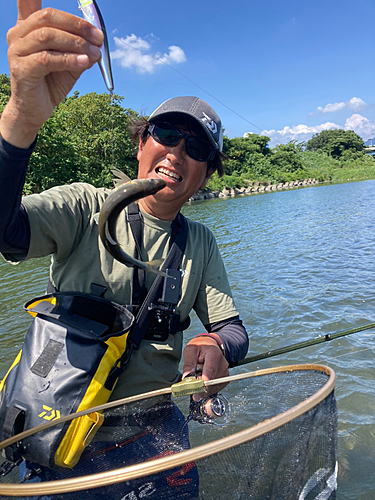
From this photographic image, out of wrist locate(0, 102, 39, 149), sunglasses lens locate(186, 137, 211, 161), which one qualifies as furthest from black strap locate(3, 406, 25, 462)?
sunglasses lens locate(186, 137, 211, 161)

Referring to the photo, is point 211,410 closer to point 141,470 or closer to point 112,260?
point 112,260

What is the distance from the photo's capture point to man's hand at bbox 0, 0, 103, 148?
1.19 metres

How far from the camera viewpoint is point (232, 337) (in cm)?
228

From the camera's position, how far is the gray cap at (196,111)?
2.38 m

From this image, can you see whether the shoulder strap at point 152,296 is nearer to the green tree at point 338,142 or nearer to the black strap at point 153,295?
the black strap at point 153,295

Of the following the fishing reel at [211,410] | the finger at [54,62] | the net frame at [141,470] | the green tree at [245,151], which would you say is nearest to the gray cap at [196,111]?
the finger at [54,62]

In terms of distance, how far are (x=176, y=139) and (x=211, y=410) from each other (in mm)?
1815

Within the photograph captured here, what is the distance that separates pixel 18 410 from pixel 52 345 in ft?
1.01

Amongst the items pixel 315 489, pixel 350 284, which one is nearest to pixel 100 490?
pixel 315 489

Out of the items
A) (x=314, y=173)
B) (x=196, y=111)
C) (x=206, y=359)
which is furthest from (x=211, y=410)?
(x=314, y=173)

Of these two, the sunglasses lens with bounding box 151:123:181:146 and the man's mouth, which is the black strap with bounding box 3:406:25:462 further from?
the sunglasses lens with bounding box 151:123:181:146

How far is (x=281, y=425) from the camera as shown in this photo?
1.06 m

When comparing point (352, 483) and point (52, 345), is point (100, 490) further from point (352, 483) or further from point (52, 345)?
point (352, 483)

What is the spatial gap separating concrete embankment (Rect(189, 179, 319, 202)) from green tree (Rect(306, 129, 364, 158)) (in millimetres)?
31767
